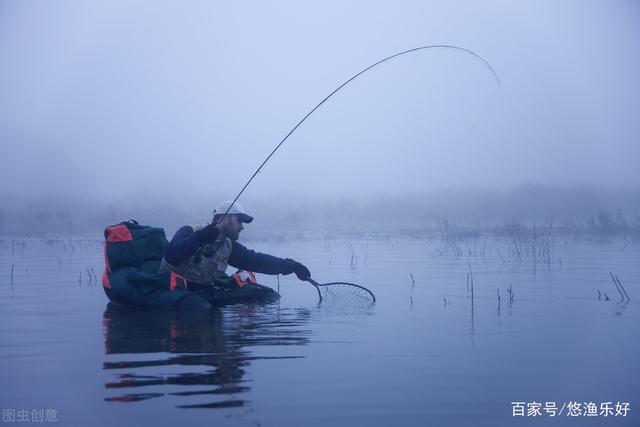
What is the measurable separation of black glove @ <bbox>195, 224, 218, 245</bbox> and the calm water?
99 centimetres

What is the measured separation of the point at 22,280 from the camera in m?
13.2

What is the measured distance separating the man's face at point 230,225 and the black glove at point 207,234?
67 centimetres

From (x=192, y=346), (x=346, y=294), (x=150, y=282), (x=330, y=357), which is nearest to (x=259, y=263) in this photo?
(x=346, y=294)

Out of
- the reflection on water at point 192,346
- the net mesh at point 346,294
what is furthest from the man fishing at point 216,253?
the reflection on water at point 192,346

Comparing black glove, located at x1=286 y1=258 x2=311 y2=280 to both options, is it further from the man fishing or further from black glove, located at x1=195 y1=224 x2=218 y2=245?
black glove, located at x1=195 y1=224 x2=218 y2=245

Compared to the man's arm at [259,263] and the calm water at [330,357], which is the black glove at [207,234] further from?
the man's arm at [259,263]

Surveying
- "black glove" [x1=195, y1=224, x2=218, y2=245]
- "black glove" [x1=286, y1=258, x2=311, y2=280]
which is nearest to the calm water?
"black glove" [x1=286, y1=258, x2=311, y2=280]

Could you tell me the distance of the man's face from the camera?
9.16 metres

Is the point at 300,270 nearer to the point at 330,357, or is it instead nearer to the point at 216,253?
the point at 216,253

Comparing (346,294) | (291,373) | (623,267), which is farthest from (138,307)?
(623,267)

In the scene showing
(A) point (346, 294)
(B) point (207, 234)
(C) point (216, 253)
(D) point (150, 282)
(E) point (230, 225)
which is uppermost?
(E) point (230, 225)

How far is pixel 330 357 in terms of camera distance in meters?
6.04

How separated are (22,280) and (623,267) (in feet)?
41.8

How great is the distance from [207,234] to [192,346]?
219 centimetres
